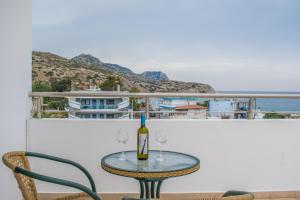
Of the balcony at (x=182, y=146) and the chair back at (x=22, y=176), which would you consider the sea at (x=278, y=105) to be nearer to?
the balcony at (x=182, y=146)

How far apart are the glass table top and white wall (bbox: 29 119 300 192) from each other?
777mm

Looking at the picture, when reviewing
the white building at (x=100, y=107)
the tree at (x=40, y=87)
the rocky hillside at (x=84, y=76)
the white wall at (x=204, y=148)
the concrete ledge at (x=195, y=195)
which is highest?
the rocky hillside at (x=84, y=76)

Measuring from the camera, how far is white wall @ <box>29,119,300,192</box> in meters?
3.36

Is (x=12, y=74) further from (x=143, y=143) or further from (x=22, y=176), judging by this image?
(x=143, y=143)

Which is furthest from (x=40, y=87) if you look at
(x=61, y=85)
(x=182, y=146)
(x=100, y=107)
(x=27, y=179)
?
(x=182, y=146)

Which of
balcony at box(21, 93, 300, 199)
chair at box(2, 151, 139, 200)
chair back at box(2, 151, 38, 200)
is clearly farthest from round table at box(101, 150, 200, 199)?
balcony at box(21, 93, 300, 199)

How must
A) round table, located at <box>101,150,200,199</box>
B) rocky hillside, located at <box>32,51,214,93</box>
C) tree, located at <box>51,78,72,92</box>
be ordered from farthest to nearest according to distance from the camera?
1. rocky hillside, located at <box>32,51,214,93</box>
2. tree, located at <box>51,78,72,92</box>
3. round table, located at <box>101,150,200,199</box>

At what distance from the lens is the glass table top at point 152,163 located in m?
2.22

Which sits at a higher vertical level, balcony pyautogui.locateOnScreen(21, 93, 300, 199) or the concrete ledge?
balcony pyautogui.locateOnScreen(21, 93, 300, 199)

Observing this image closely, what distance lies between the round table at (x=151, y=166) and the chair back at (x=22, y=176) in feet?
1.55

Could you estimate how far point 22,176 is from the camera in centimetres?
214

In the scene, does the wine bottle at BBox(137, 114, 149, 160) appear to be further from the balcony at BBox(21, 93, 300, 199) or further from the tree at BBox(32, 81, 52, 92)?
the tree at BBox(32, 81, 52, 92)

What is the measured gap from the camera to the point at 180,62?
828 centimetres

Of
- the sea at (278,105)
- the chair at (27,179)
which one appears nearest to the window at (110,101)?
the chair at (27,179)
